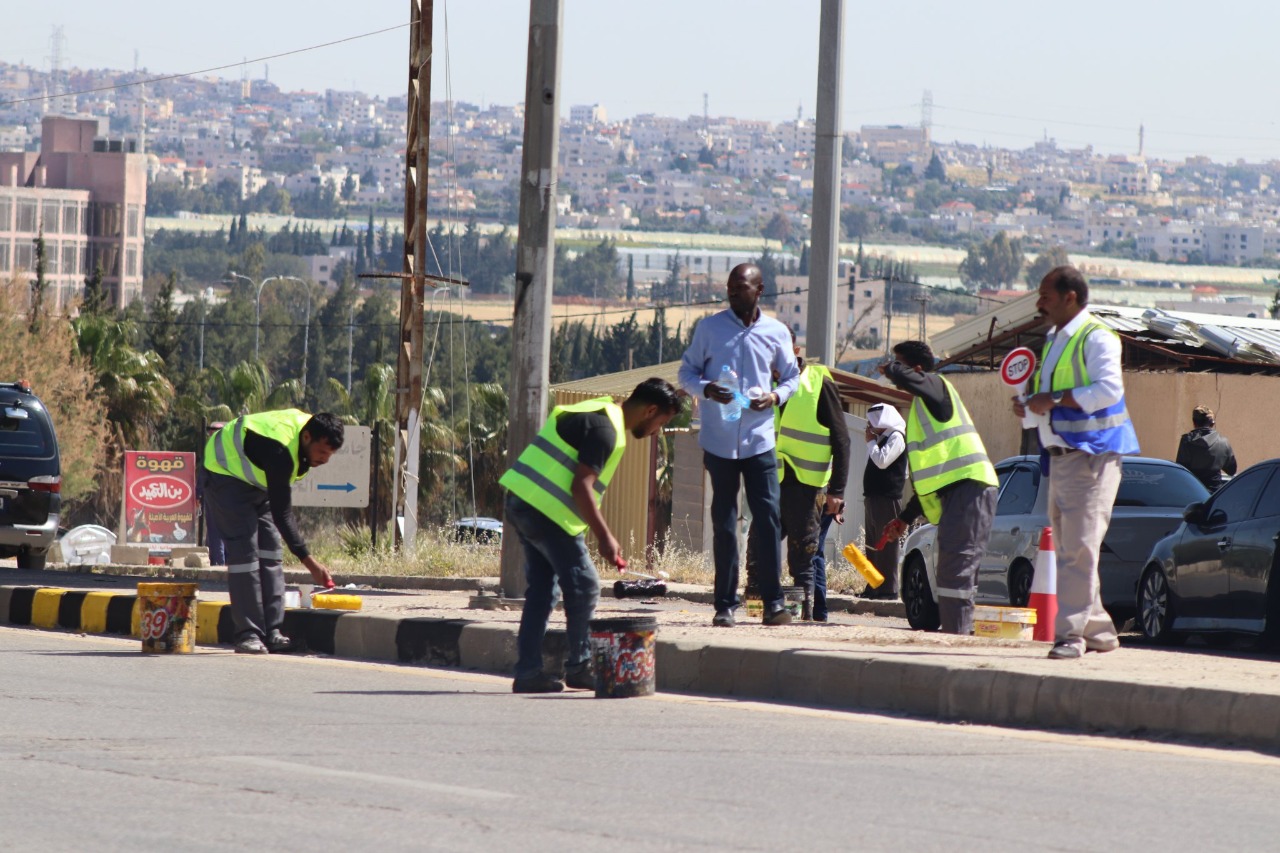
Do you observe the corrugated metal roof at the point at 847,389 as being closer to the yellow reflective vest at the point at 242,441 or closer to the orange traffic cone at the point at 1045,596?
the yellow reflective vest at the point at 242,441

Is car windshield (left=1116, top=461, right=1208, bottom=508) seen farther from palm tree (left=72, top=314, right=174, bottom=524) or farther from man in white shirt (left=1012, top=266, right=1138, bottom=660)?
palm tree (left=72, top=314, right=174, bottom=524)

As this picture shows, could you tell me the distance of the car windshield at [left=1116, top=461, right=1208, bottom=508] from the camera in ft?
50.0

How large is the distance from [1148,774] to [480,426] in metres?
64.7

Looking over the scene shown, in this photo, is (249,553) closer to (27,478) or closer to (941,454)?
(941,454)

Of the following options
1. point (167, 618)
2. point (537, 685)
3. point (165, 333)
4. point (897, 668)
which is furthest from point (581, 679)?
point (165, 333)

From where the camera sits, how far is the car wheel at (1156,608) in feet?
44.9

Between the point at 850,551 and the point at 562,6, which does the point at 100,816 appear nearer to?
the point at 850,551

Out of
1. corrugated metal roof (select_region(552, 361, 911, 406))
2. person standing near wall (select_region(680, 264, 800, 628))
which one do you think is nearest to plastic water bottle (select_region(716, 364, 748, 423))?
person standing near wall (select_region(680, 264, 800, 628))

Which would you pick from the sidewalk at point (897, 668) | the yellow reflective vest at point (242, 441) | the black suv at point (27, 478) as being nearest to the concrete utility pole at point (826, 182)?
the sidewalk at point (897, 668)

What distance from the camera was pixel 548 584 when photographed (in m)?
10.3

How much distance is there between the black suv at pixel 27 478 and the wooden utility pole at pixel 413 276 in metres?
3.93

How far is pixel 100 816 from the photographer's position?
6.61 metres

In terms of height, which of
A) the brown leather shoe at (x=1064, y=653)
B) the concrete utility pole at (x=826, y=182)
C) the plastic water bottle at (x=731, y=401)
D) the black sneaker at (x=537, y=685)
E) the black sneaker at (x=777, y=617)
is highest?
the concrete utility pole at (x=826, y=182)

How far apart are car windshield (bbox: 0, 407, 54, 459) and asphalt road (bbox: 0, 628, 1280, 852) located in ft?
38.0
